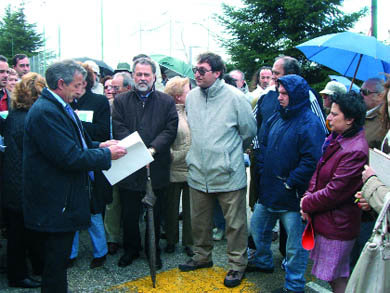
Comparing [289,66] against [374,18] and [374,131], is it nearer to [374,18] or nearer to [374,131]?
[374,131]

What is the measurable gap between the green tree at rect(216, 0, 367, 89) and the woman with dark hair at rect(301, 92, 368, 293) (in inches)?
431

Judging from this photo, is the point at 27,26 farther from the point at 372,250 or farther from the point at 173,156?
the point at 372,250

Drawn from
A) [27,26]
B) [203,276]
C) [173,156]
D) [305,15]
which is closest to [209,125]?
[173,156]

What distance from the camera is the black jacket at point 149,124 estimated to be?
4047 mm

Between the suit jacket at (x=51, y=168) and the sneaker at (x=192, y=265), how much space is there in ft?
5.01

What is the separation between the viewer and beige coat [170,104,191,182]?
4.37m

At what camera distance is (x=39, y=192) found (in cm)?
277

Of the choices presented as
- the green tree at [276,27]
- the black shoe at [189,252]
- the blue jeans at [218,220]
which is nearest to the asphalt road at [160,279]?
the black shoe at [189,252]

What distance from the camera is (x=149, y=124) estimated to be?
407cm

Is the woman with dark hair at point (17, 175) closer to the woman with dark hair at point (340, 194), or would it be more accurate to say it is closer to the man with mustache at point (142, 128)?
the man with mustache at point (142, 128)

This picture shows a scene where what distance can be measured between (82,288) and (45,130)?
1703 mm

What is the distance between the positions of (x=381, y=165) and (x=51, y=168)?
2.21 metres

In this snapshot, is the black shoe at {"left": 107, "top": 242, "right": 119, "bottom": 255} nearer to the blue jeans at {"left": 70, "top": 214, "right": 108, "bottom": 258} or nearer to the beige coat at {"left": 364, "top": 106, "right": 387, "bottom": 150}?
the blue jeans at {"left": 70, "top": 214, "right": 108, "bottom": 258}

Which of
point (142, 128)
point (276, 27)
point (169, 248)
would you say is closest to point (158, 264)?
point (169, 248)
